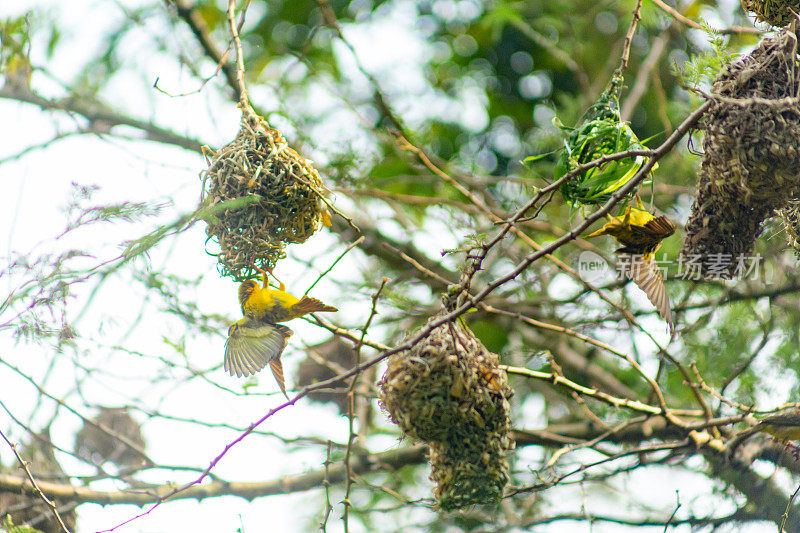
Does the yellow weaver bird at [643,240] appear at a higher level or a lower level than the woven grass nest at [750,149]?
lower

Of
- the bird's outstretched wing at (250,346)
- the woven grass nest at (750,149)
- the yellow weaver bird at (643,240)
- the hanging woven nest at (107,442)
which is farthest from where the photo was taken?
the hanging woven nest at (107,442)

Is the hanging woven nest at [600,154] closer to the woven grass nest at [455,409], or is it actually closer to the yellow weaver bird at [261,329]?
the woven grass nest at [455,409]

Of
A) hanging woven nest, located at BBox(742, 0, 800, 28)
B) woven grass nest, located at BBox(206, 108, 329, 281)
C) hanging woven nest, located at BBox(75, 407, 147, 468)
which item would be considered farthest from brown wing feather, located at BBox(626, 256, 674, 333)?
hanging woven nest, located at BBox(75, 407, 147, 468)

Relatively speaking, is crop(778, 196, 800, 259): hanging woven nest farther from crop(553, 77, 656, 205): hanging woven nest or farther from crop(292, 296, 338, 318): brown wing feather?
crop(292, 296, 338, 318): brown wing feather

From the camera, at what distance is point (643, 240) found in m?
1.63

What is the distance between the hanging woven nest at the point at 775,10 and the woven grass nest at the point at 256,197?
3.96 ft

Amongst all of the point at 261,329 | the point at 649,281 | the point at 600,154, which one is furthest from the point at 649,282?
the point at 261,329

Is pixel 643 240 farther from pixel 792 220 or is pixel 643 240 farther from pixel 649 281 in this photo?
pixel 792 220

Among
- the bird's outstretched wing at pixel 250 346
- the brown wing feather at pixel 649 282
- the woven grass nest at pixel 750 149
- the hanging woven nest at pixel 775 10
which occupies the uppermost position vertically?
the hanging woven nest at pixel 775 10

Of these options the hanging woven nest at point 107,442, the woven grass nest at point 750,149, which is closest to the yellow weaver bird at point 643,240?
the woven grass nest at point 750,149

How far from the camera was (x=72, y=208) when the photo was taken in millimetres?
1942

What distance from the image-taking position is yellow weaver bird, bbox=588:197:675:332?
5.20ft

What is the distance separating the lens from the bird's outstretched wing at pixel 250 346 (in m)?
1.69

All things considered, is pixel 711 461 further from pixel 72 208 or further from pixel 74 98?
pixel 74 98
